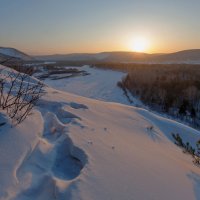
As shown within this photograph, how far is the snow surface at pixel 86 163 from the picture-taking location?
2.38m

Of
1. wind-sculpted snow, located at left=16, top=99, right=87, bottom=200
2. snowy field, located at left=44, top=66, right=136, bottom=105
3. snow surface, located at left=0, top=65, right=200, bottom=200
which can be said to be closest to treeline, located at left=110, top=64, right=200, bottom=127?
snowy field, located at left=44, top=66, right=136, bottom=105

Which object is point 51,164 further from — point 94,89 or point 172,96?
point 94,89

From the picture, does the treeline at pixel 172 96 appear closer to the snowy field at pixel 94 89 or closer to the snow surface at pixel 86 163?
the snowy field at pixel 94 89

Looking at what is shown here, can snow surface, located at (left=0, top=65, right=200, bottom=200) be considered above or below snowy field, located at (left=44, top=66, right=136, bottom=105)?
above

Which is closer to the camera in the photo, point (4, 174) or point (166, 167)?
point (4, 174)

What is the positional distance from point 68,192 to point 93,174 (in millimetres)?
432

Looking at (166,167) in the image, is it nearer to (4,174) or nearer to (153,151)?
(153,151)

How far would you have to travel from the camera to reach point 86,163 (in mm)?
2920

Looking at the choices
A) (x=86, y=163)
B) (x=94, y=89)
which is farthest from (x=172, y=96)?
(x=86, y=163)

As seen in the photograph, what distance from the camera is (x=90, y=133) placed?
4.01 metres

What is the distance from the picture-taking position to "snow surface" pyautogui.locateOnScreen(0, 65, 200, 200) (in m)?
2.38

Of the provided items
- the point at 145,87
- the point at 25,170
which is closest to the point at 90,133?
the point at 25,170

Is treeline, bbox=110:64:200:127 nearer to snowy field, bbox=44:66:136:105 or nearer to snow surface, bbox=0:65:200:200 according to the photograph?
snowy field, bbox=44:66:136:105

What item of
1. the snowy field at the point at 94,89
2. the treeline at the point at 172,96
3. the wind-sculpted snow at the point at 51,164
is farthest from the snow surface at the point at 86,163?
the snowy field at the point at 94,89
